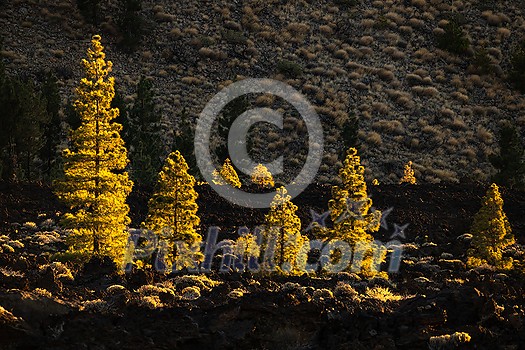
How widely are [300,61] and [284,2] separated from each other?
14207 mm

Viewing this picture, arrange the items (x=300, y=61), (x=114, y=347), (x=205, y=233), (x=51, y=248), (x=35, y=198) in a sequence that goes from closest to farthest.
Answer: (x=114, y=347), (x=51, y=248), (x=205, y=233), (x=35, y=198), (x=300, y=61)

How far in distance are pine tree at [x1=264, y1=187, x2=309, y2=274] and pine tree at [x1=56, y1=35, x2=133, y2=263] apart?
596 centimetres

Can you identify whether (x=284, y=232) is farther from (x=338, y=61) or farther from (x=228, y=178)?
(x=338, y=61)

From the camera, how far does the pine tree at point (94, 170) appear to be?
26.3 m

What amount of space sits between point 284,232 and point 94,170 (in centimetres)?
790

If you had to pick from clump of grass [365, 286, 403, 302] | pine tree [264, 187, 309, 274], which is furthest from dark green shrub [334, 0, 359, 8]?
clump of grass [365, 286, 403, 302]

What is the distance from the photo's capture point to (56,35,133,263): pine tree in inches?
1035

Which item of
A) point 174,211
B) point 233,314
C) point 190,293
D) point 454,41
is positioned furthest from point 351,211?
point 454,41

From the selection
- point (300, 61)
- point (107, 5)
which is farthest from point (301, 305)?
point (107, 5)

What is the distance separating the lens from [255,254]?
30.4 metres

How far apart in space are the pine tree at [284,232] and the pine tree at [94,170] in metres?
5.96

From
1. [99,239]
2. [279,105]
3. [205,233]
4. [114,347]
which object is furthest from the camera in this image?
[279,105]

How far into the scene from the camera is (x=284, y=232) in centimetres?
2772

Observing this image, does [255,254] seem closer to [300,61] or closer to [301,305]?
[301,305]
